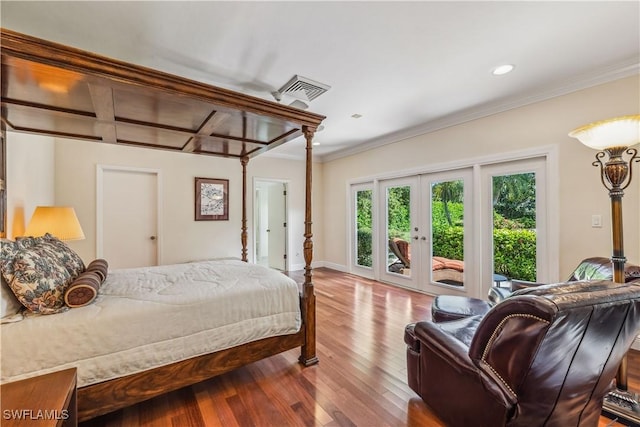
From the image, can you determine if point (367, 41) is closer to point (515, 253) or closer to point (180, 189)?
point (515, 253)

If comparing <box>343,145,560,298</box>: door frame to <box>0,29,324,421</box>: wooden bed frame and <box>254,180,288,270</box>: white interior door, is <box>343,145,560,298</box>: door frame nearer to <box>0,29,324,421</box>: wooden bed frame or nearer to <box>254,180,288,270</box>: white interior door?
<box>254,180,288,270</box>: white interior door

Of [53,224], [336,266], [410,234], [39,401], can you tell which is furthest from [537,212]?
[53,224]

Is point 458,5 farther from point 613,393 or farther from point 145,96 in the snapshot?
point 613,393

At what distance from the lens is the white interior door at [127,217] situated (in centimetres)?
396

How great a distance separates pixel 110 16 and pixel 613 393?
413 cm

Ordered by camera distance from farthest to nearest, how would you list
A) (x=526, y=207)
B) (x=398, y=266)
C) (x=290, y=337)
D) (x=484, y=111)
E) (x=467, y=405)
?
(x=398, y=266), (x=484, y=111), (x=526, y=207), (x=290, y=337), (x=467, y=405)

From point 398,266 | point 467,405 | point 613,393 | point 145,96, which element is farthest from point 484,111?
point 145,96

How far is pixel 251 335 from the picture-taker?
196 cm

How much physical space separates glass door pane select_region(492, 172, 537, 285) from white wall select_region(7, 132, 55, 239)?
4.93 m

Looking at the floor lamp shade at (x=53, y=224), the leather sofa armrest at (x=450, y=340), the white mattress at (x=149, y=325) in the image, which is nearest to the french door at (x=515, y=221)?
the leather sofa armrest at (x=450, y=340)

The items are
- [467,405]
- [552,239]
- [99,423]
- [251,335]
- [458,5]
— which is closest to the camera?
[467,405]

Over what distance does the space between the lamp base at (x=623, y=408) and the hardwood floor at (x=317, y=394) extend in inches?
2.2

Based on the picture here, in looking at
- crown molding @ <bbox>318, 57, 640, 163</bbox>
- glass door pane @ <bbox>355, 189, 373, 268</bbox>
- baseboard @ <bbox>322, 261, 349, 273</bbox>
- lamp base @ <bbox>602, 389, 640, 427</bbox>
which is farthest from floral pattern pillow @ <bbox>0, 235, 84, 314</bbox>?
baseboard @ <bbox>322, 261, 349, 273</bbox>

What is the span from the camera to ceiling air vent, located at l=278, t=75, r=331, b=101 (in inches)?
103
